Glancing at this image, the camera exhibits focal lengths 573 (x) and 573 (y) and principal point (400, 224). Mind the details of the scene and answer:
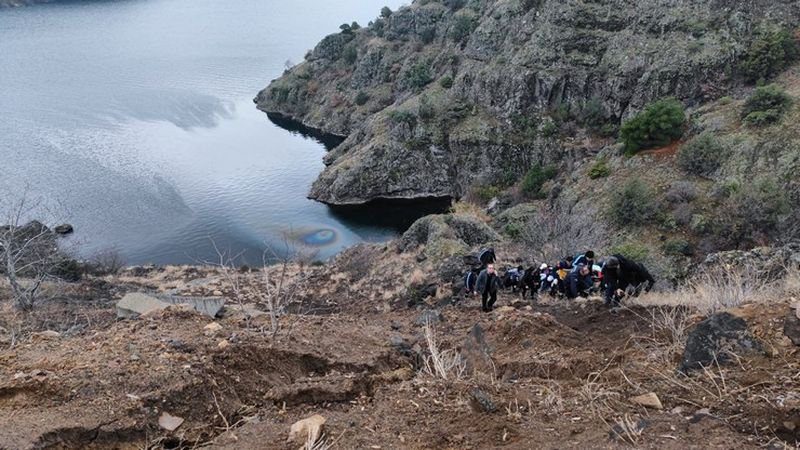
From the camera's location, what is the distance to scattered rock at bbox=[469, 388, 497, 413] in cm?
568

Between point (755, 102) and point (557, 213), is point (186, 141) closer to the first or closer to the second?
point (557, 213)

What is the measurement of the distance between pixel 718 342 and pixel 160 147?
6256cm

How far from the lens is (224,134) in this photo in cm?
6750

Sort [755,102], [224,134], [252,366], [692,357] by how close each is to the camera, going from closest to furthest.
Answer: [692,357] → [252,366] → [755,102] → [224,134]

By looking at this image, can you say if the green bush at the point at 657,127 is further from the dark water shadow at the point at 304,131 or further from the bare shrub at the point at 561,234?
the dark water shadow at the point at 304,131

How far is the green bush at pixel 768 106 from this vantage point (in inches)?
1176

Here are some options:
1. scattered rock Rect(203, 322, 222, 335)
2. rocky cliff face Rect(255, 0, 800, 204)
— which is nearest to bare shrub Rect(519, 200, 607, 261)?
scattered rock Rect(203, 322, 222, 335)

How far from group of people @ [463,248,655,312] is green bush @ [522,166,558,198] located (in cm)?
2650

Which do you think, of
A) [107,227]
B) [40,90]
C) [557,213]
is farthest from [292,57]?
[557,213]

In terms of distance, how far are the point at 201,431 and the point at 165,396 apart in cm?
53

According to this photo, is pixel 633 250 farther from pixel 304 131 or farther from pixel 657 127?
pixel 304 131

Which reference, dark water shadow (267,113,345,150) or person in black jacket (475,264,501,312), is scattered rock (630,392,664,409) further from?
dark water shadow (267,113,345,150)

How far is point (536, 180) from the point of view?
4362 cm

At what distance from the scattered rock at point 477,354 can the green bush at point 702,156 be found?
86.2 feet
